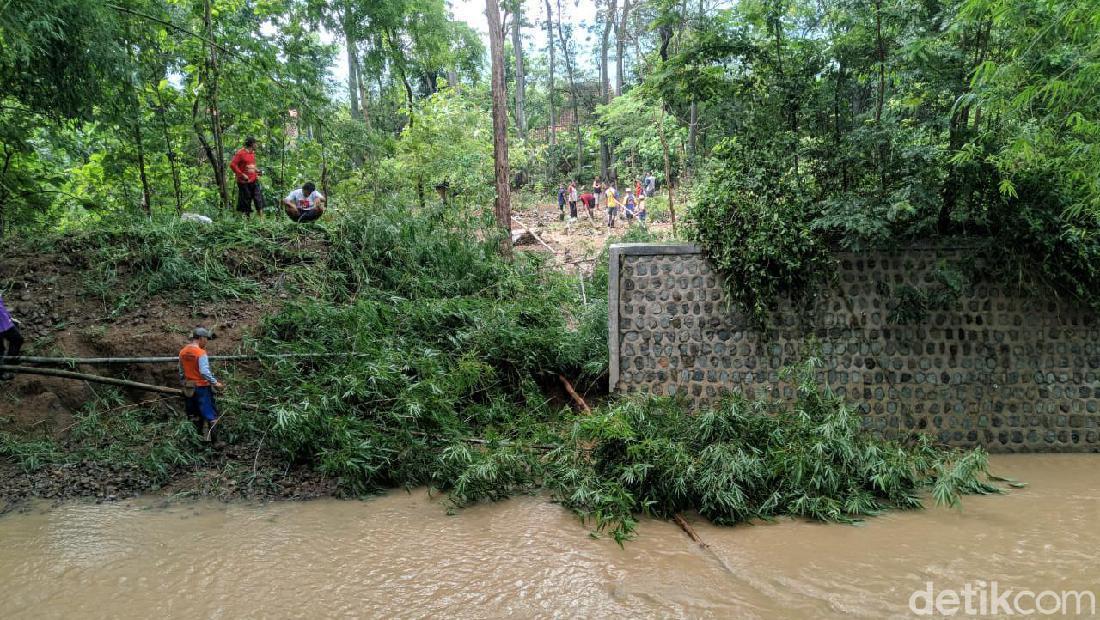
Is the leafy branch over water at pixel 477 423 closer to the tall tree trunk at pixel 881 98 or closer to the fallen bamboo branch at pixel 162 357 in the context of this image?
the fallen bamboo branch at pixel 162 357

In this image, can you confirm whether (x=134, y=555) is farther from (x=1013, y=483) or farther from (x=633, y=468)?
(x=1013, y=483)

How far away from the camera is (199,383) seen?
7816 millimetres

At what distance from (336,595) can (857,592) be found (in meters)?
4.06

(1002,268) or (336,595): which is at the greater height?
(1002,268)

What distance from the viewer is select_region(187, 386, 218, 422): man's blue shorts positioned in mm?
7863

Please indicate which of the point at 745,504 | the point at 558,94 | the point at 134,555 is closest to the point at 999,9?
the point at 745,504

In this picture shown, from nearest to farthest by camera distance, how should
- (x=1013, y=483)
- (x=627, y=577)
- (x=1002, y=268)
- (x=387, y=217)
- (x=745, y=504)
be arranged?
(x=627, y=577) < (x=745, y=504) < (x=1013, y=483) < (x=1002, y=268) < (x=387, y=217)

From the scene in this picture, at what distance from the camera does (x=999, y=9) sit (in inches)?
274

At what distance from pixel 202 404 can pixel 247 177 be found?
17.3 ft

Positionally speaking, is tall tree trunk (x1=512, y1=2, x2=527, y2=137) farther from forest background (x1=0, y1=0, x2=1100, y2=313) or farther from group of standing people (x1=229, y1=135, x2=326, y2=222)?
group of standing people (x1=229, y1=135, x2=326, y2=222)

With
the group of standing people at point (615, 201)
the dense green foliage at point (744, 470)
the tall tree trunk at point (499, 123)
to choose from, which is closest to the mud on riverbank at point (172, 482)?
the dense green foliage at point (744, 470)

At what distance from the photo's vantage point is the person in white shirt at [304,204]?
11.5 metres

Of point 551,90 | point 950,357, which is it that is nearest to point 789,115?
point 950,357

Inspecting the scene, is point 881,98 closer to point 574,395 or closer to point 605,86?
point 574,395
